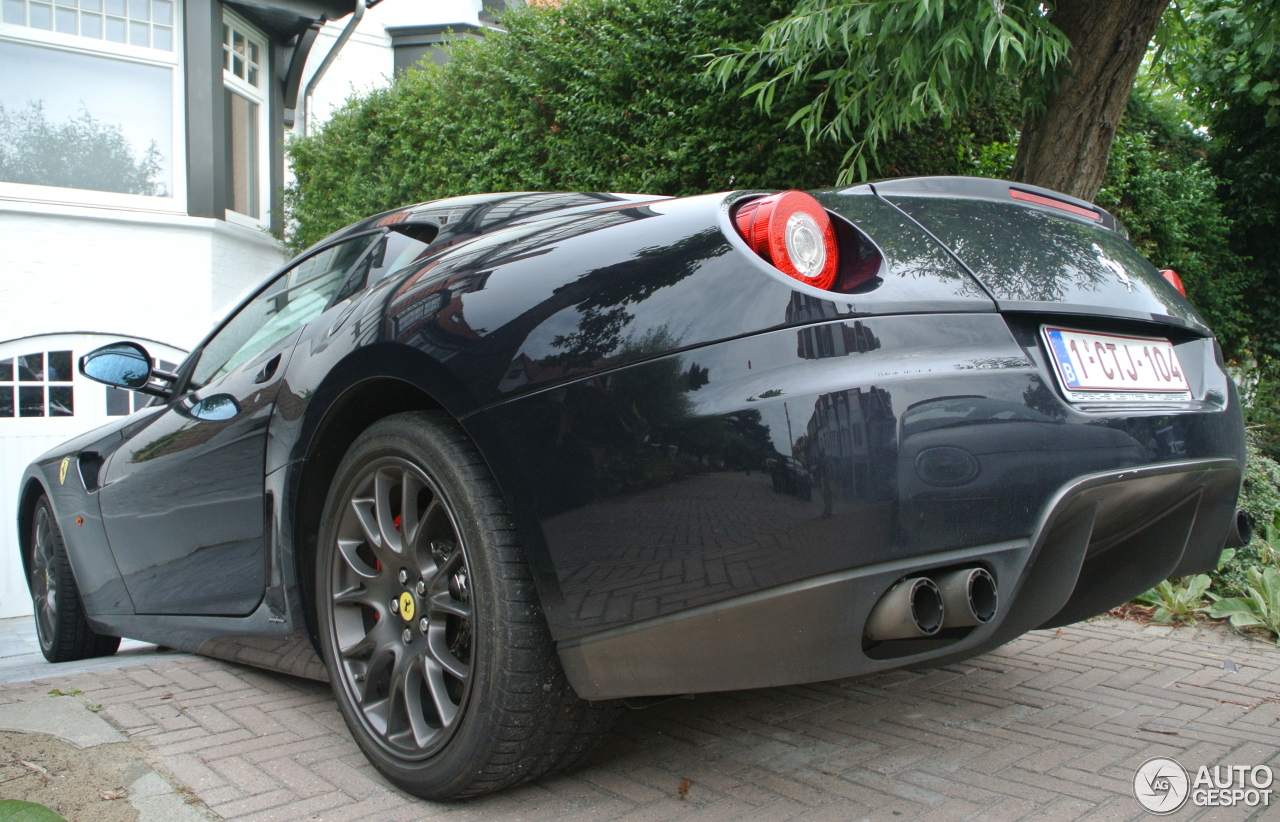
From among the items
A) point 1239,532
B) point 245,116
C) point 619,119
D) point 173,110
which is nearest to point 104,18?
point 173,110

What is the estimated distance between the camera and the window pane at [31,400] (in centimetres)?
904

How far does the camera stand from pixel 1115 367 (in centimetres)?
189

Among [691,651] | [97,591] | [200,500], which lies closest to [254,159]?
[97,591]

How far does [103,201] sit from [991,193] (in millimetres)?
9513

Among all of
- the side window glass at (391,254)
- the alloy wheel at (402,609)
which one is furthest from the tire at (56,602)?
the alloy wheel at (402,609)

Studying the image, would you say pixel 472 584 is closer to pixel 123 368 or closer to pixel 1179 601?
pixel 123 368

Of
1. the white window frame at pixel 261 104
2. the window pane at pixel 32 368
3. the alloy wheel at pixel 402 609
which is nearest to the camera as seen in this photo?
the alloy wheel at pixel 402 609

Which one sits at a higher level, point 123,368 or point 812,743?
point 123,368

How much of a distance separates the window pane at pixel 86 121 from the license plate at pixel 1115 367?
9938mm

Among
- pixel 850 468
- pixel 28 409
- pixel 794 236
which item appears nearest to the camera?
pixel 850 468

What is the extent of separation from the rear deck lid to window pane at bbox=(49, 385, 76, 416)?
937cm

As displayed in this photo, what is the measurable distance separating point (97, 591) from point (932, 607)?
330 cm

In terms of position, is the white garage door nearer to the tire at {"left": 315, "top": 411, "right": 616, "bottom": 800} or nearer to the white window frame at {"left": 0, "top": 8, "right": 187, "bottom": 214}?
the white window frame at {"left": 0, "top": 8, "right": 187, "bottom": 214}

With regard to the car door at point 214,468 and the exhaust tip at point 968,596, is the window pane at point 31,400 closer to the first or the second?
the car door at point 214,468
